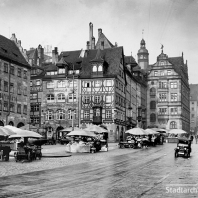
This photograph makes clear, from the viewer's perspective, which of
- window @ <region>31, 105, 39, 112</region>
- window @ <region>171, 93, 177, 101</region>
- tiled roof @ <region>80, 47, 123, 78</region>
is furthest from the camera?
window @ <region>171, 93, 177, 101</region>

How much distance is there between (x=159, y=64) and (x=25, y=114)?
44567 millimetres

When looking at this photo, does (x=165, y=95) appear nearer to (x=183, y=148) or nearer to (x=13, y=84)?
(x=13, y=84)

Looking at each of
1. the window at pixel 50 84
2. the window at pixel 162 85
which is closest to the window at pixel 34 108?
the window at pixel 50 84

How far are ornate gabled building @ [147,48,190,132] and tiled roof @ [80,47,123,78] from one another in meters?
26.0

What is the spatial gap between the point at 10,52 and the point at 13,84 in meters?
5.06

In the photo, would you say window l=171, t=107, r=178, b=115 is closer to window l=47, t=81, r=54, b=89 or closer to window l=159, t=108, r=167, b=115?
window l=159, t=108, r=167, b=115

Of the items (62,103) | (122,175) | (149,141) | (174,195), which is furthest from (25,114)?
(174,195)

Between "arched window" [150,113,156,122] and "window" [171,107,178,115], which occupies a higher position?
"window" [171,107,178,115]

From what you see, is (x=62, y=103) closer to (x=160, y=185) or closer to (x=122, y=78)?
(x=122, y=78)

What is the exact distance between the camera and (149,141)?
51.8 metres

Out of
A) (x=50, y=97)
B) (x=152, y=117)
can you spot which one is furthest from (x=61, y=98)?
(x=152, y=117)

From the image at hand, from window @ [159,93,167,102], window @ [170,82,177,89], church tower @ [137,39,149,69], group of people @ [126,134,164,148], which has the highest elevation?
church tower @ [137,39,149,69]

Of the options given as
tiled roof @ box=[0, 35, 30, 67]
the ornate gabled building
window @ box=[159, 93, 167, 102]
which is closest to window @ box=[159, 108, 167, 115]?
the ornate gabled building

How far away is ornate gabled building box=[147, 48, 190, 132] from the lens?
302 feet
